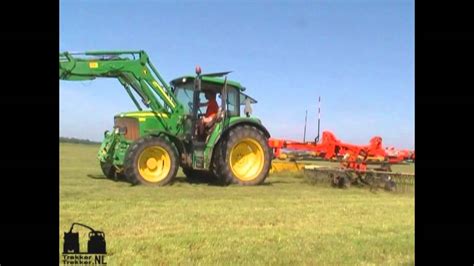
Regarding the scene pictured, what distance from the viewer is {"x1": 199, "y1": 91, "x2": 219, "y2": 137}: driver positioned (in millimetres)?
10203

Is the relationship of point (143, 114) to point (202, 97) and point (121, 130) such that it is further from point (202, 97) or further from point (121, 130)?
point (202, 97)

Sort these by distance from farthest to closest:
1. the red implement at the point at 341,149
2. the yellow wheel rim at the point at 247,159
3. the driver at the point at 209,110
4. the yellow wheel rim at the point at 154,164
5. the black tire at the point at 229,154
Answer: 1. the red implement at the point at 341,149
2. the yellow wheel rim at the point at 247,159
3. the driver at the point at 209,110
4. the black tire at the point at 229,154
5. the yellow wheel rim at the point at 154,164

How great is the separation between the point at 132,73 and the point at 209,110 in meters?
1.65

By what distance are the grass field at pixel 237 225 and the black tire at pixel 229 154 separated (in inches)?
54.0

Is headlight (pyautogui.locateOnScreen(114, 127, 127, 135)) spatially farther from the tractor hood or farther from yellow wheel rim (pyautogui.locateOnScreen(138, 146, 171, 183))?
yellow wheel rim (pyautogui.locateOnScreen(138, 146, 171, 183))

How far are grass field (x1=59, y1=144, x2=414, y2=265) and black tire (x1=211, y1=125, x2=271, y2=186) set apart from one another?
1372mm

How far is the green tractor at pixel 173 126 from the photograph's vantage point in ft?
31.8

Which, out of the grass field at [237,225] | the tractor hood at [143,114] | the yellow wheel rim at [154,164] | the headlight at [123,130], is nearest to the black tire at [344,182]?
the grass field at [237,225]

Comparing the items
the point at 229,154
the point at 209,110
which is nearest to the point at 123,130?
the point at 209,110

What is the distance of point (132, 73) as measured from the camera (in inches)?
398

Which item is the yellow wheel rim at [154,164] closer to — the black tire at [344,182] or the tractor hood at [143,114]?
the tractor hood at [143,114]

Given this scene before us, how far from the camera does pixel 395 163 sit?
1210cm

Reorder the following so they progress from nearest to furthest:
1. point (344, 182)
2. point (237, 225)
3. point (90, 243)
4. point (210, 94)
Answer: point (90, 243) < point (237, 225) < point (210, 94) < point (344, 182)
